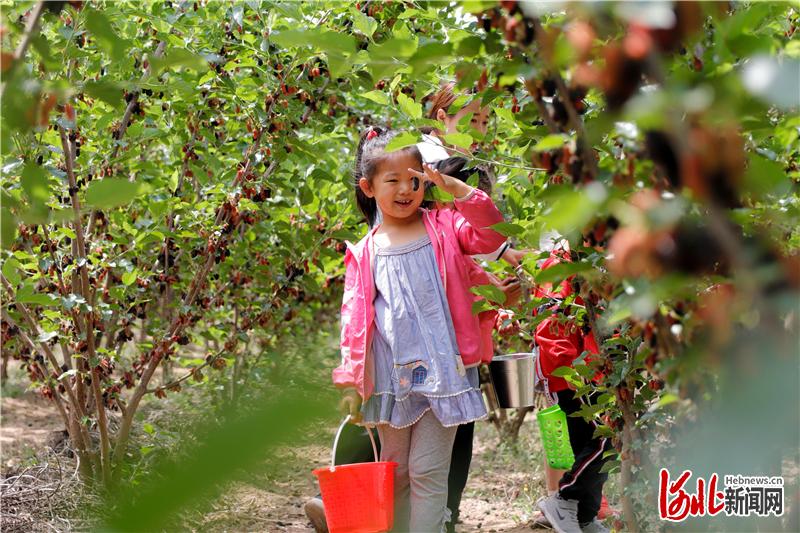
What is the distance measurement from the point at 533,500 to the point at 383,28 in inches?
88.3

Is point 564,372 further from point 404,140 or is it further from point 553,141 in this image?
point 553,141

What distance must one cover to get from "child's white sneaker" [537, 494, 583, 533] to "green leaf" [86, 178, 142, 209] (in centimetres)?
278

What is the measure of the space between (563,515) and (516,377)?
1.81 feet

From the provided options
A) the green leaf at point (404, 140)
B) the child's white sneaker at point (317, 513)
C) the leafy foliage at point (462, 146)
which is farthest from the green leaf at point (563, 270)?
the child's white sneaker at point (317, 513)

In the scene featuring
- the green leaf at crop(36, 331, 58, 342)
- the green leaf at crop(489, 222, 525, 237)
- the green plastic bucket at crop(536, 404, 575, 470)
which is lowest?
the green plastic bucket at crop(536, 404, 575, 470)

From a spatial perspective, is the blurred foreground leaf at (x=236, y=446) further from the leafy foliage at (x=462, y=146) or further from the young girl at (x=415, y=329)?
the young girl at (x=415, y=329)

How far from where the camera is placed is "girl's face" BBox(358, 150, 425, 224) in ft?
9.14

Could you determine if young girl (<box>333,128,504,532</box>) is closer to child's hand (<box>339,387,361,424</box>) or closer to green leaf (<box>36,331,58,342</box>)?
green leaf (<box>36,331,58,342</box>)

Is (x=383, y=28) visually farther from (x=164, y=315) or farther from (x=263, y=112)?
(x=164, y=315)

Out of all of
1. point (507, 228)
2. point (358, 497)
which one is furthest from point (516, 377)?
point (507, 228)

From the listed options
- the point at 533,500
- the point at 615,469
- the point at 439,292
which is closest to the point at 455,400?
the point at 439,292

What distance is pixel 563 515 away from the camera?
325 cm

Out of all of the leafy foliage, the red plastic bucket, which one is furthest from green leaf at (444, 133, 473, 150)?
the red plastic bucket

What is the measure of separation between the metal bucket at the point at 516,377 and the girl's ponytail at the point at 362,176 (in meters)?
0.72
